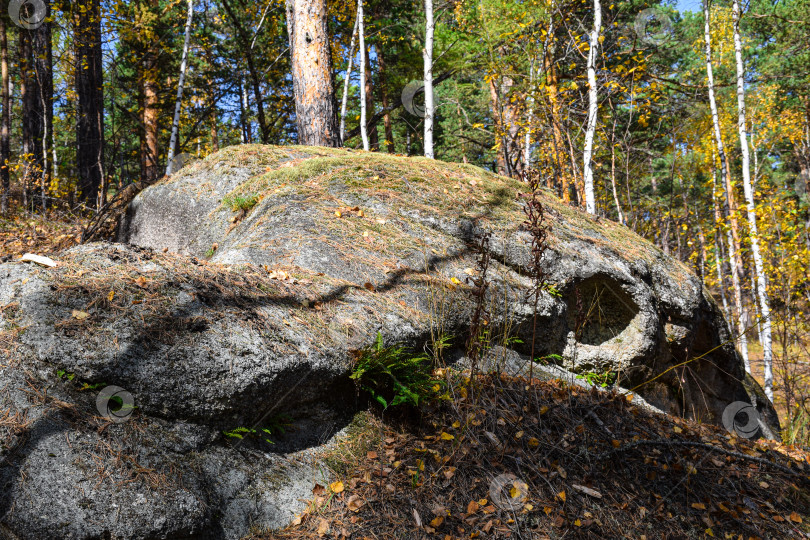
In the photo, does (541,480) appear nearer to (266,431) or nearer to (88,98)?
(266,431)

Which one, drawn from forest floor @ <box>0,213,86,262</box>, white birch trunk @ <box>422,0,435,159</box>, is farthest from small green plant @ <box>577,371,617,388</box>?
forest floor @ <box>0,213,86,262</box>

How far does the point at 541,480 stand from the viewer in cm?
257

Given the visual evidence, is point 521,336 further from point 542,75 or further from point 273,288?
point 542,75

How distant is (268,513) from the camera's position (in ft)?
7.30

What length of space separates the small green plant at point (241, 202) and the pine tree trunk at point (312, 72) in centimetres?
226

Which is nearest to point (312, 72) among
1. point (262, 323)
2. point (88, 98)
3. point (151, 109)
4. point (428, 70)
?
point (428, 70)

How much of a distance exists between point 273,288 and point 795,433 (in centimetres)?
561

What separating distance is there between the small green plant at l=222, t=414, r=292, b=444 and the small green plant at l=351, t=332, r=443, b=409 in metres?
0.47

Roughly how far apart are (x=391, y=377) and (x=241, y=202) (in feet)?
9.19

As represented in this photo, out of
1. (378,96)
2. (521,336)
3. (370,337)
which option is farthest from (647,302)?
(378,96)

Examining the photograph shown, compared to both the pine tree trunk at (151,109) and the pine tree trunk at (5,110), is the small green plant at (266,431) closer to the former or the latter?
the pine tree trunk at (151,109)

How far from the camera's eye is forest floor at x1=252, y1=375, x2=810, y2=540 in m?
2.34

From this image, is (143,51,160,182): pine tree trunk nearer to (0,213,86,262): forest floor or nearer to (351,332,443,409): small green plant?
(0,213,86,262): forest floor

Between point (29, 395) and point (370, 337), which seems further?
point (370, 337)
